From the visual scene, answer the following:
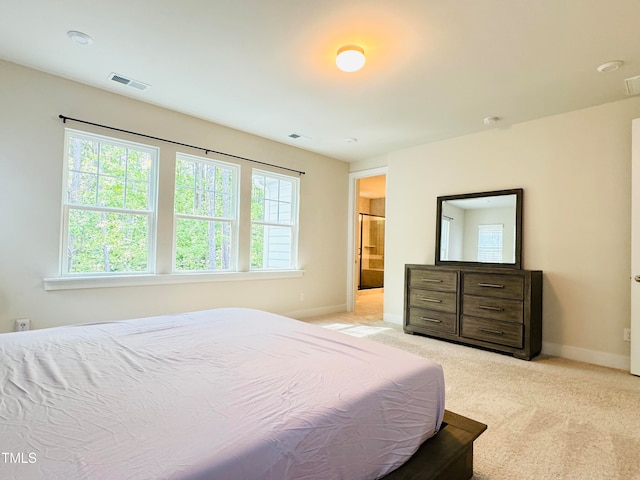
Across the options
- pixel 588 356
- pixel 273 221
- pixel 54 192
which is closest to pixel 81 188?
pixel 54 192

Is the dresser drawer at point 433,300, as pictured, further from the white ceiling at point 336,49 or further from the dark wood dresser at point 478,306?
the white ceiling at point 336,49

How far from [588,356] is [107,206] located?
5038 millimetres

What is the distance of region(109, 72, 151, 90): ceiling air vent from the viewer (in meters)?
3.05

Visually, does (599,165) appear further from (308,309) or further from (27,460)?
(27,460)

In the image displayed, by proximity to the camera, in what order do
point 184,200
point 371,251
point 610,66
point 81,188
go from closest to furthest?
point 610,66, point 81,188, point 184,200, point 371,251

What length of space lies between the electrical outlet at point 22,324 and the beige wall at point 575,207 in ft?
15.7

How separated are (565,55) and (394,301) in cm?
348

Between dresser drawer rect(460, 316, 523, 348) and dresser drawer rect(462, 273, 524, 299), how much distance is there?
292 mm

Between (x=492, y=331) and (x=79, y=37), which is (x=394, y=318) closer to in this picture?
(x=492, y=331)

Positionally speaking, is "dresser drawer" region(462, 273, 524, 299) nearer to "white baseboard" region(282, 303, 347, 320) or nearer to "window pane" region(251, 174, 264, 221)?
"white baseboard" region(282, 303, 347, 320)

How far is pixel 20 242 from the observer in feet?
9.64

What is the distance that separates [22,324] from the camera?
9.61 feet

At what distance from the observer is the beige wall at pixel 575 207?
10.7 ft

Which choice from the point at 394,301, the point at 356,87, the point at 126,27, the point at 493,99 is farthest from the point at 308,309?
the point at 126,27
